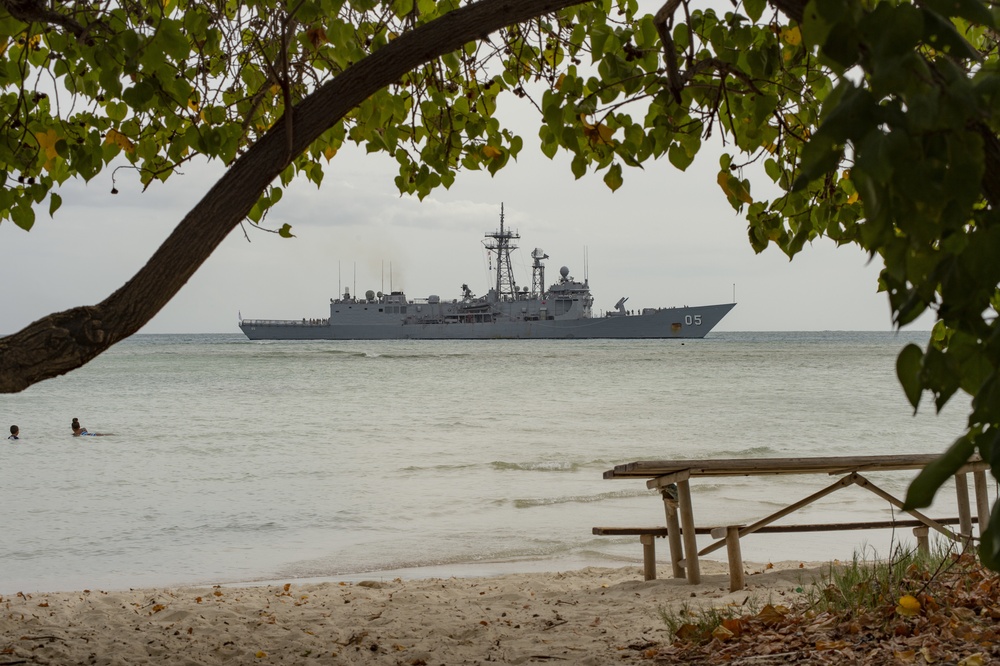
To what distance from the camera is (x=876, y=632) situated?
3.08 m

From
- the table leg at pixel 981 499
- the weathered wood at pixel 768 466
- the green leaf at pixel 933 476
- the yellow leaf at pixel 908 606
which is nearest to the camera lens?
the green leaf at pixel 933 476

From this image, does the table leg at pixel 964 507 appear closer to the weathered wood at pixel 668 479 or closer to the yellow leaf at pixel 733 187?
the weathered wood at pixel 668 479

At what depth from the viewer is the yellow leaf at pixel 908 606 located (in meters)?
3.13

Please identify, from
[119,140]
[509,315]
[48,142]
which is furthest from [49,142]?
[509,315]

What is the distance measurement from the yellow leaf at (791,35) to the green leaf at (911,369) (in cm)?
211

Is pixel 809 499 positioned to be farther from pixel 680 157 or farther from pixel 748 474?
pixel 680 157

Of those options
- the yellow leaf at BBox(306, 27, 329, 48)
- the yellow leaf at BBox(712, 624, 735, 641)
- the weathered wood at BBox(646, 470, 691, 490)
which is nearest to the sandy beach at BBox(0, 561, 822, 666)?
the yellow leaf at BBox(712, 624, 735, 641)

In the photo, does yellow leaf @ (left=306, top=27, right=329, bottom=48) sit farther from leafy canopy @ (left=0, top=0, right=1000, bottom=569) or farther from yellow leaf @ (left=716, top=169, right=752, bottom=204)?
yellow leaf @ (left=716, top=169, right=752, bottom=204)

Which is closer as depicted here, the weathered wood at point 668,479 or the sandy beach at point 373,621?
the sandy beach at point 373,621

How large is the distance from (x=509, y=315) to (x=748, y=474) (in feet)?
209

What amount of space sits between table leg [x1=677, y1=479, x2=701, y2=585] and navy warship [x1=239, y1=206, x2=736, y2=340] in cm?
6121

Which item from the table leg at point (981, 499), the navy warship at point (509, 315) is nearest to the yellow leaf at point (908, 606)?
the table leg at point (981, 499)

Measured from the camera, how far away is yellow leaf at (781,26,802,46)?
2885 mm

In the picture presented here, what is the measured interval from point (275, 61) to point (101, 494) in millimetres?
6717
